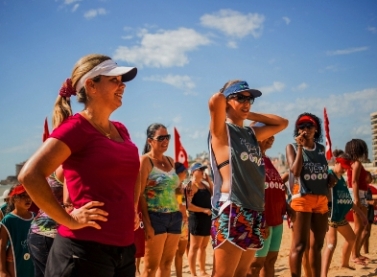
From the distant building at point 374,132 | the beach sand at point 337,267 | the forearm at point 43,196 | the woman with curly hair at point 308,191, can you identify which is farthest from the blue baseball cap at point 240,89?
the distant building at point 374,132

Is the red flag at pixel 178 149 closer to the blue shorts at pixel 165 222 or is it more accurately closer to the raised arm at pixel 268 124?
the blue shorts at pixel 165 222

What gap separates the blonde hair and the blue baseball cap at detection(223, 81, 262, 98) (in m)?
1.53

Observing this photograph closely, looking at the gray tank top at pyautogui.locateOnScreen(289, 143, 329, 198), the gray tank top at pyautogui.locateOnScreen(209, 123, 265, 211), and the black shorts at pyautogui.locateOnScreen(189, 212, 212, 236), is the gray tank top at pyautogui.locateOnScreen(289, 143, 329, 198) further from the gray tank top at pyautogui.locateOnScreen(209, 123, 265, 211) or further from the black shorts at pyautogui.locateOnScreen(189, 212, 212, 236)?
the black shorts at pyautogui.locateOnScreen(189, 212, 212, 236)

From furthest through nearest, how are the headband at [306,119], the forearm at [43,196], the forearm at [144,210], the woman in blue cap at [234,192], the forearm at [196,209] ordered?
the forearm at [196,209] < the headband at [306,119] < the forearm at [144,210] < the woman in blue cap at [234,192] < the forearm at [43,196]

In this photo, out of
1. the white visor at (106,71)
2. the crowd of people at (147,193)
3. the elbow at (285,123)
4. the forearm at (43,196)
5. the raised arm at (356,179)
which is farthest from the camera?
the raised arm at (356,179)

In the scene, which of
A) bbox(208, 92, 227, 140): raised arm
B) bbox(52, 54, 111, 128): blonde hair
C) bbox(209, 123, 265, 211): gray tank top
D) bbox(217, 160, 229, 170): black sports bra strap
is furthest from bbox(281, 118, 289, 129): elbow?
bbox(52, 54, 111, 128): blonde hair

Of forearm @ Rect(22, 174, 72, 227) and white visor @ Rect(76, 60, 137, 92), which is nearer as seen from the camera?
forearm @ Rect(22, 174, 72, 227)

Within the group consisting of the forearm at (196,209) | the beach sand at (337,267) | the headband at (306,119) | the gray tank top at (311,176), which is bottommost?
the beach sand at (337,267)

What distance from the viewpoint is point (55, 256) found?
249cm

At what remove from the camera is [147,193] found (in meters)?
5.52

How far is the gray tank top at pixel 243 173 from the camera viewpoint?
3650 mm

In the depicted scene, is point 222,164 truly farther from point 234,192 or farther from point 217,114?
point 217,114

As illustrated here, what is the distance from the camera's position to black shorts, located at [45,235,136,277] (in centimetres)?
241

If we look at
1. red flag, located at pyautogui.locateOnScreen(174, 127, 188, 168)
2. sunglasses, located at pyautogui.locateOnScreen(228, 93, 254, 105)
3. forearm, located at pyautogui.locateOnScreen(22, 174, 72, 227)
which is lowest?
forearm, located at pyautogui.locateOnScreen(22, 174, 72, 227)
